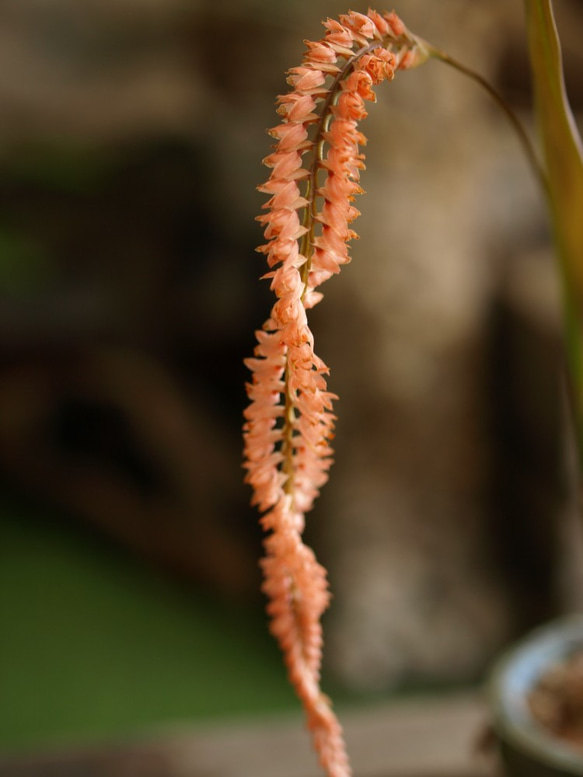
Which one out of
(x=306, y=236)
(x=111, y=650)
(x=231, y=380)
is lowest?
(x=111, y=650)

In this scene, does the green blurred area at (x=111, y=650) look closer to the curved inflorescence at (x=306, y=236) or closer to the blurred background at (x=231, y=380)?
the blurred background at (x=231, y=380)

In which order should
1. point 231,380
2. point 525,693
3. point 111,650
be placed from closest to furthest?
point 525,693 < point 111,650 < point 231,380

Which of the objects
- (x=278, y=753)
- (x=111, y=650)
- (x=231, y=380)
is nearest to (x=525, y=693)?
(x=278, y=753)

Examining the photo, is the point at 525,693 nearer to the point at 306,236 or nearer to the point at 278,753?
the point at 278,753

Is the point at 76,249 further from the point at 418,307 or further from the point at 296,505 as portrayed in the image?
the point at 296,505

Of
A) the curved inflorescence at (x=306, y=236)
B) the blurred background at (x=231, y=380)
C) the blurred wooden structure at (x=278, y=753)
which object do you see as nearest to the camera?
the curved inflorescence at (x=306, y=236)

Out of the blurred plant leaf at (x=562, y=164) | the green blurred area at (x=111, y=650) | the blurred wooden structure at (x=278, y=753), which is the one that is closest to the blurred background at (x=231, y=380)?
the green blurred area at (x=111, y=650)

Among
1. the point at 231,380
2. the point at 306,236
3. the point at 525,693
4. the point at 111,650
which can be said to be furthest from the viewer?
the point at 231,380
